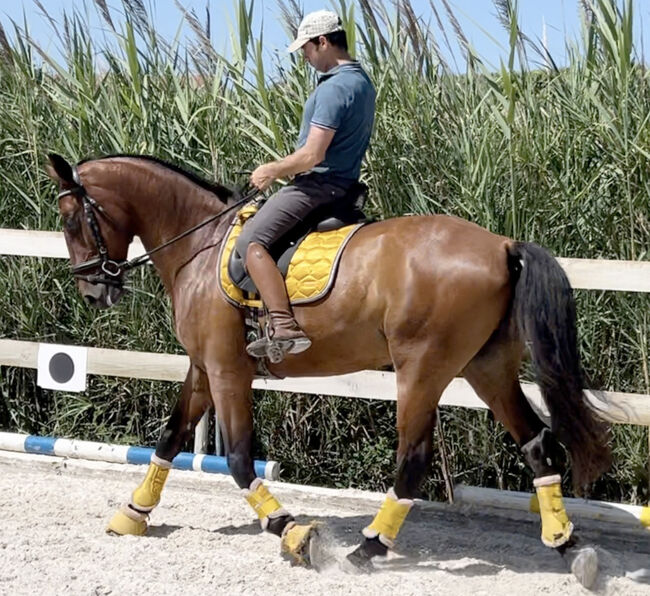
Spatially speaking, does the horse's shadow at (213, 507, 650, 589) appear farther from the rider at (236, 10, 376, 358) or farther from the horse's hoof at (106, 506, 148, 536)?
the rider at (236, 10, 376, 358)

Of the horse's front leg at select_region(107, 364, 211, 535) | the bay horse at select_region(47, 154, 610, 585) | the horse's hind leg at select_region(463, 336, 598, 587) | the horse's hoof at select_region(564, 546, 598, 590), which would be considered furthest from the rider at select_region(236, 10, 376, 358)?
the horse's hoof at select_region(564, 546, 598, 590)

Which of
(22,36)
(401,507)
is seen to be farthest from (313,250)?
(22,36)

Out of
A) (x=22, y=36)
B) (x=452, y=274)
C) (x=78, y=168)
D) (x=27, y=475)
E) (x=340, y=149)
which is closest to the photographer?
(x=452, y=274)

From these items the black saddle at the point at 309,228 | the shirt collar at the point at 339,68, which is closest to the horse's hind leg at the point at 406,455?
the black saddle at the point at 309,228

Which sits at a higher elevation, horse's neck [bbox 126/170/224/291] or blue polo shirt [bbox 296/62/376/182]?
blue polo shirt [bbox 296/62/376/182]

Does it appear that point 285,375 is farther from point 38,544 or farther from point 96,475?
point 96,475

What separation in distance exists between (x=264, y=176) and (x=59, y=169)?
101 cm

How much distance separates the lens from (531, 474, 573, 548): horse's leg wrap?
14.9 ft

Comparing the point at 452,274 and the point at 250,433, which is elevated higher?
the point at 452,274

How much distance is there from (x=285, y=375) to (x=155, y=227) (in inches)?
38.4

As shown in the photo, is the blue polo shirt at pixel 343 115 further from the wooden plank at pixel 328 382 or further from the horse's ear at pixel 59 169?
the wooden plank at pixel 328 382

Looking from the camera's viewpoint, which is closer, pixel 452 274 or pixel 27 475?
pixel 452 274

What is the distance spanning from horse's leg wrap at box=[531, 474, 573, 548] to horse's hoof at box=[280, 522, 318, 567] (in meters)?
1.00

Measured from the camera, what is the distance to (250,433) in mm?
4820
